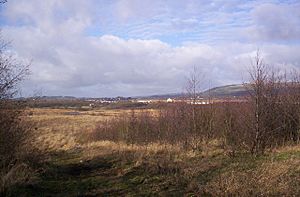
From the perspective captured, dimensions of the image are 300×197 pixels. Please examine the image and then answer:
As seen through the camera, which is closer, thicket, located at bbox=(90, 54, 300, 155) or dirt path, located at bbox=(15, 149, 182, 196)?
dirt path, located at bbox=(15, 149, 182, 196)

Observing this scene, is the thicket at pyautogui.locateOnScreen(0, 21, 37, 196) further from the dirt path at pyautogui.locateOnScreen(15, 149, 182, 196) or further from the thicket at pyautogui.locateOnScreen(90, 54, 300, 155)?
the thicket at pyautogui.locateOnScreen(90, 54, 300, 155)

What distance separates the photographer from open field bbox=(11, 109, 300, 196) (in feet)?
40.8

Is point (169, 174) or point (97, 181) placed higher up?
point (169, 174)

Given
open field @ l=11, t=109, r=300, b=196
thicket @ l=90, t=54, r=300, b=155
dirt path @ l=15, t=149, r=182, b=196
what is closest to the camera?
open field @ l=11, t=109, r=300, b=196

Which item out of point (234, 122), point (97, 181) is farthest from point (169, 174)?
point (234, 122)

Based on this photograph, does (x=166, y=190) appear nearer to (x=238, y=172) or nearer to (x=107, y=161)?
(x=238, y=172)

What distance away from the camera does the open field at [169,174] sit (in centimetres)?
1244

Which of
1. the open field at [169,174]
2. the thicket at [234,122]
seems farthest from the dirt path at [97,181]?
the thicket at [234,122]

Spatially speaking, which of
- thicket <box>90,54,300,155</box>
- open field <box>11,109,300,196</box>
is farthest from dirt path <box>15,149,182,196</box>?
thicket <box>90,54,300,155</box>

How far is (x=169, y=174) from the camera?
626 inches

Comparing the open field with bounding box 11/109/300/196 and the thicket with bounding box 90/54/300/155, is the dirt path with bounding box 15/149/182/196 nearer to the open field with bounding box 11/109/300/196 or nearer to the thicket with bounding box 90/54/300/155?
the open field with bounding box 11/109/300/196

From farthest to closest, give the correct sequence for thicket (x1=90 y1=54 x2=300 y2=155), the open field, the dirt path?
1. thicket (x1=90 y1=54 x2=300 y2=155)
2. the dirt path
3. the open field

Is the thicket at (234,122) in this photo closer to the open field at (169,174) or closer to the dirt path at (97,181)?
the open field at (169,174)

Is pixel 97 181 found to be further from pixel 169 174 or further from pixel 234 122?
pixel 234 122
